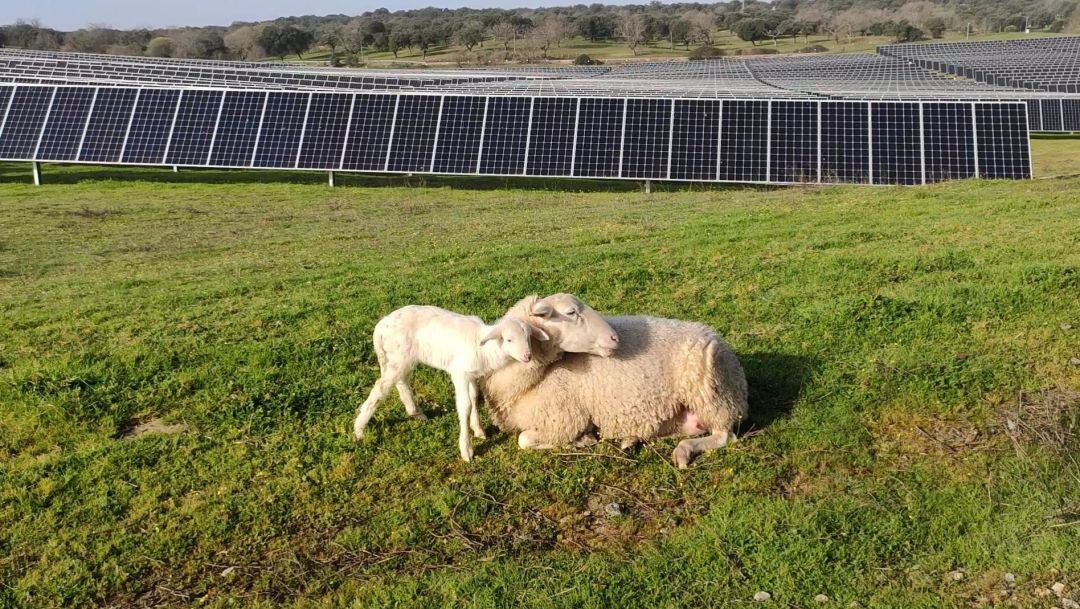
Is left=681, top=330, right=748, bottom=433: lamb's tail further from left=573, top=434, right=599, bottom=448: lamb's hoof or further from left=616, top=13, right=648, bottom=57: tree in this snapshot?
left=616, top=13, right=648, bottom=57: tree

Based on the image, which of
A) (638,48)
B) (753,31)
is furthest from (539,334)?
(753,31)

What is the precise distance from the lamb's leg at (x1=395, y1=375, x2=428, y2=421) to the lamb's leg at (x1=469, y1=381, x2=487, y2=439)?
44 cm

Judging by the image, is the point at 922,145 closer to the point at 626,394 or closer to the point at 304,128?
the point at 304,128

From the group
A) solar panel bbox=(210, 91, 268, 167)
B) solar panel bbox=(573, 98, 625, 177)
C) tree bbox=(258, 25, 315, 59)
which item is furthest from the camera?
tree bbox=(258, 25, 315, 59)

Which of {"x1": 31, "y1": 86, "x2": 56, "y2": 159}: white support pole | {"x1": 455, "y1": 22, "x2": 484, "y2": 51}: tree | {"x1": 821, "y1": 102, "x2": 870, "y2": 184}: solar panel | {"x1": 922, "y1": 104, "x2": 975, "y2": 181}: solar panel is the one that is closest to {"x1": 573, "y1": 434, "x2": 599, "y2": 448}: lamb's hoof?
{"x1": 821, "y1": 102, "x2": 870, "y2": 184}: solar panel

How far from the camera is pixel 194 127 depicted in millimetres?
Result: 24266

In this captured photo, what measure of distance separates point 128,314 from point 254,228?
693 cm

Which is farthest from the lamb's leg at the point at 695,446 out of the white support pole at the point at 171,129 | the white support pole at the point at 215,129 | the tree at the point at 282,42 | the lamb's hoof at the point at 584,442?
the tree at the point at 282,42

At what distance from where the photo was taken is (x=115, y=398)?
23.5 feet

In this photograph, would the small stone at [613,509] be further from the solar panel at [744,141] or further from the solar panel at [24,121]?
the solar panel at [24,121]

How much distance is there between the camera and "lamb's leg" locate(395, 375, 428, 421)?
665 cm

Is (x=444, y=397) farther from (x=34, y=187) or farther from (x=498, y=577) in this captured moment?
(x=34, y=187)

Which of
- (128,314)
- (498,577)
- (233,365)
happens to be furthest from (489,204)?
(498,577)

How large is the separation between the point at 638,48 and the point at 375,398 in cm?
8785
